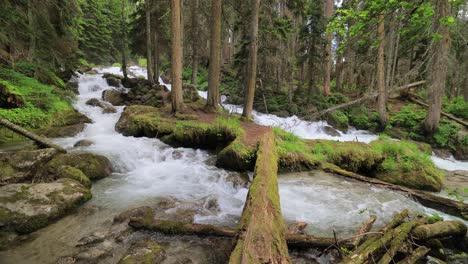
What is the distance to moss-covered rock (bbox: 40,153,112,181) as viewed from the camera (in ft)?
21.2

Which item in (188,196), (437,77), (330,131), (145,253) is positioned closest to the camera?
(145,253)

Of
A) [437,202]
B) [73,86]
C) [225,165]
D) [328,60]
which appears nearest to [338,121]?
[328,60]

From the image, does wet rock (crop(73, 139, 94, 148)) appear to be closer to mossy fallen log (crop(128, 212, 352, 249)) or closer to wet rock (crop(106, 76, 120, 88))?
mossy fallen log (crop(128, 212, 352, 249))

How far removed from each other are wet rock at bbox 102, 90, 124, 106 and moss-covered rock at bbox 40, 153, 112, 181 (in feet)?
37.0

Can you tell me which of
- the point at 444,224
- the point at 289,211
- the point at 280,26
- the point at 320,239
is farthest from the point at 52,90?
the point at 444,224

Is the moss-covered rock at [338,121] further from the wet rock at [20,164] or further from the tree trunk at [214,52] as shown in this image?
the wet rock at [20,164]

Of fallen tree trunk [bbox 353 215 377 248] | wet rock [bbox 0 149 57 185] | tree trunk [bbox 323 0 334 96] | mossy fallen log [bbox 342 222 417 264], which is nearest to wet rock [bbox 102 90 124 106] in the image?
wet rock [bbox 0 149 57 185]

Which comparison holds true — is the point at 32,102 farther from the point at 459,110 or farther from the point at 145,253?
the point at 459,110

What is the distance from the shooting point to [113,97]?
18.4m

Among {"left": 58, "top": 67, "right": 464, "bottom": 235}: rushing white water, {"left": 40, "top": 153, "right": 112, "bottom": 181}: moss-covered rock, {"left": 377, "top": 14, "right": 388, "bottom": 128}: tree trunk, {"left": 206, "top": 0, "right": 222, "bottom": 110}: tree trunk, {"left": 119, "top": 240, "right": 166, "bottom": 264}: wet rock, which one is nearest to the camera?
{"left": 119, "top": 240, "right": 166, "bottom": 264}: wet rock

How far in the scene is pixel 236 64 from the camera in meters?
17.2

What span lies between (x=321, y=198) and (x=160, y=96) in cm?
1348

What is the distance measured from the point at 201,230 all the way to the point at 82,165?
4427mm

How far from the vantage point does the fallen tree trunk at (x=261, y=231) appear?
2.53m
